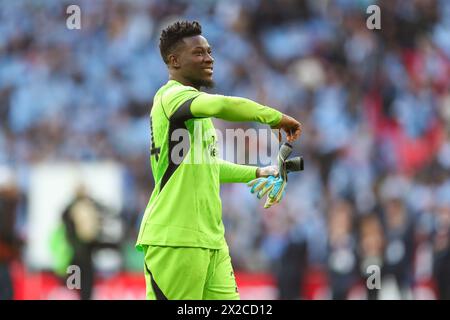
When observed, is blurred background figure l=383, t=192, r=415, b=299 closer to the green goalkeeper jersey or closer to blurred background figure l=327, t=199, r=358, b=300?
blurred background figure l=327, t=199, r=358, b=300

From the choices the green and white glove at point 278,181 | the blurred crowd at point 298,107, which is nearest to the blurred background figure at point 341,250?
the blurred crowd at point 298,107

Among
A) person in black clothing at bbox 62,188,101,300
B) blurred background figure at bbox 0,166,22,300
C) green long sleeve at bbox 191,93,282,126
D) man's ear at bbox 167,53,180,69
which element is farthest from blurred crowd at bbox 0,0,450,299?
green long sleeve at bbox 191,93,282,126

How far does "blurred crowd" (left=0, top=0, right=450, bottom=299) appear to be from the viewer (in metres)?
11.5

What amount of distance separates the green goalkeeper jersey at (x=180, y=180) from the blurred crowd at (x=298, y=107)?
5.65 metres

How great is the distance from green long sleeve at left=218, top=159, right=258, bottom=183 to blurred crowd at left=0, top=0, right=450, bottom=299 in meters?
5.04

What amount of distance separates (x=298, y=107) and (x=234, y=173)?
632 cm

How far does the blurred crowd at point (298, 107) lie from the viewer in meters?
11.5

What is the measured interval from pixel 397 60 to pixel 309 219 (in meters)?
2.85

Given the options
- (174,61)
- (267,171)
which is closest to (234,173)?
(267,171)

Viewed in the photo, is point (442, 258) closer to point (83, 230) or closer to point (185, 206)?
point (83, 230)

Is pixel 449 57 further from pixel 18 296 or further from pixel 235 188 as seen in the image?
pixel 18 296

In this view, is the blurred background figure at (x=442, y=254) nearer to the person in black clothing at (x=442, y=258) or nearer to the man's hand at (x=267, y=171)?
the person in black clothing at (x=442, y=258)

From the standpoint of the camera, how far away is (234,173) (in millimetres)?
6301

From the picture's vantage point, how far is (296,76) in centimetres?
1277
